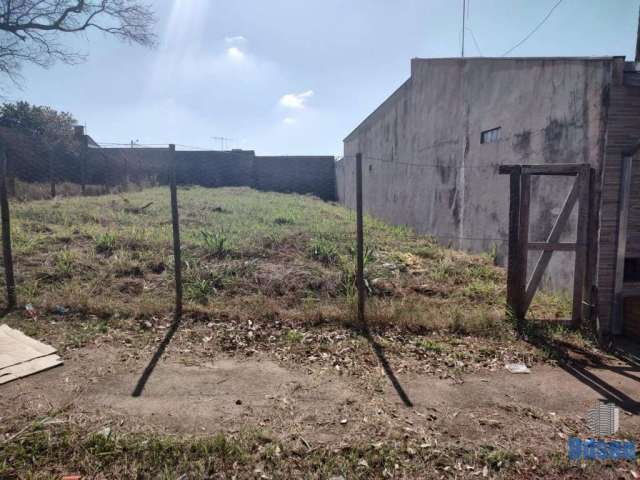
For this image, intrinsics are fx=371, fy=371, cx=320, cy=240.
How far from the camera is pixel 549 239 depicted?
374 cm

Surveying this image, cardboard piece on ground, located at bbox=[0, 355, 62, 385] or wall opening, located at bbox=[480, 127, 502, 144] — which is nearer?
cardboard piece on ground, located at bbox=[0, 355, 62, 385]

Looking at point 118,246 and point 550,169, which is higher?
point 550,169

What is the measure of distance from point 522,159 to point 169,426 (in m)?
5.16

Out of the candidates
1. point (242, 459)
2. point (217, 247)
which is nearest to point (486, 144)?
point (217, 247)

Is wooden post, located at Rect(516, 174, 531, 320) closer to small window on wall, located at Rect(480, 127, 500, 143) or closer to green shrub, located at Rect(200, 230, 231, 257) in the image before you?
small window on wall, located at Rect(480, 127, 500, 143)

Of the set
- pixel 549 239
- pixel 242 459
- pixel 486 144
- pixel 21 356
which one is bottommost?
pixel 242 459

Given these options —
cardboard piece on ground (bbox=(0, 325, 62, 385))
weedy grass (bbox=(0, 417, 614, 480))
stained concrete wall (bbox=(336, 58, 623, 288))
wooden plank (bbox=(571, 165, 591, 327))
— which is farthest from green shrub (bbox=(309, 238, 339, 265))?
weedy grass (bbox=(0, 417, 614, 480))

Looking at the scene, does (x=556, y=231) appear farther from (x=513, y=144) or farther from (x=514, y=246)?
(x=513, y=144)

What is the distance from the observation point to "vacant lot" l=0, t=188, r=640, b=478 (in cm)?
200

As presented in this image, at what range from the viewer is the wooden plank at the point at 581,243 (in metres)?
3.60

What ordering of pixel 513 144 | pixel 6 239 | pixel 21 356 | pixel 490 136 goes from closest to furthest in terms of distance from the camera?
pixel 21 356
pixel 6 239
pixel 513 144
pixel 490 136

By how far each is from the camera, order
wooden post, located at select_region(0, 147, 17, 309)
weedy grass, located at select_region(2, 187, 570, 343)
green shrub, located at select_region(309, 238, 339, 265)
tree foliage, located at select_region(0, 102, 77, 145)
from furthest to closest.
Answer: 1. tree foliage, located at select_region(0, 102, 77, 145)
2. green shrub, located at select_region(309, 238, 339, 265)
3. wooden post, located at select_region(0, 147, 17, 309)
4. weedy grass, located at select_region(2, 187, 570, 343)

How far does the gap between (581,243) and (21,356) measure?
5.10m

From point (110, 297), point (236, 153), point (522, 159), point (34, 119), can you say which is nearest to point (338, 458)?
point (110, 297)
